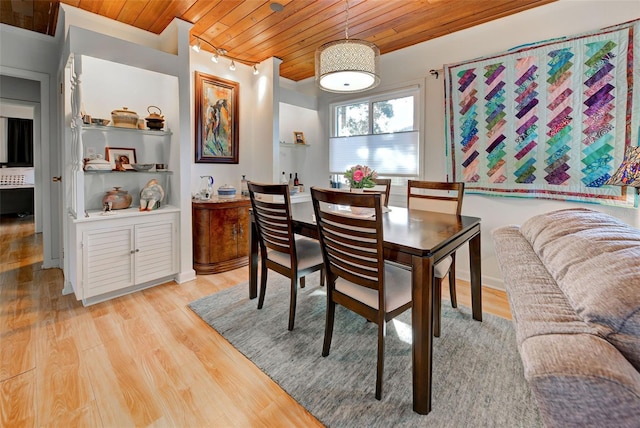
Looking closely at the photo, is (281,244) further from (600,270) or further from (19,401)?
(600,270)

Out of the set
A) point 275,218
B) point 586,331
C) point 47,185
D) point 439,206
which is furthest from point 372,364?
point 47,185

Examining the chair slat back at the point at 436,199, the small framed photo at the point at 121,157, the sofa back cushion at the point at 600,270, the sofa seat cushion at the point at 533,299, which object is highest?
the small framed photo at the point at 121,157

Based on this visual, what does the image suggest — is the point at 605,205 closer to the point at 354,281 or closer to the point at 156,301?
the point at 354,281

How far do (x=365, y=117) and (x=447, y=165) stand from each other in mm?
1287

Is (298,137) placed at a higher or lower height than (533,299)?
higher

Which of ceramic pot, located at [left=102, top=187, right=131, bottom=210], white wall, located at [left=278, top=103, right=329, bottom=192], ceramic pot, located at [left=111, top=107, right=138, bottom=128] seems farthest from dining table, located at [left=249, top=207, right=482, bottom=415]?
white wall, located at [left=278, top=103, right=329, bottom=192]

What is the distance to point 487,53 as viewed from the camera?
9.54 feet

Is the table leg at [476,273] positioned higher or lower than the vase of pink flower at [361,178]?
lower

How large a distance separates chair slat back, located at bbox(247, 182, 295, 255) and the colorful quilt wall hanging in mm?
1963

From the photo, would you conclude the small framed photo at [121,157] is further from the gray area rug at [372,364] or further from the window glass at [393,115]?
the window glass at [393,115]

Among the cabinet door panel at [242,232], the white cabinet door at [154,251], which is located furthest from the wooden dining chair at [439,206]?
the white cabinet door at [154,251]

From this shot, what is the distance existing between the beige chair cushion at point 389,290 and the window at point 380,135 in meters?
1.97

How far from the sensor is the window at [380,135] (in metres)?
3.52

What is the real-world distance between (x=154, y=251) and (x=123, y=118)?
1.22 metres
